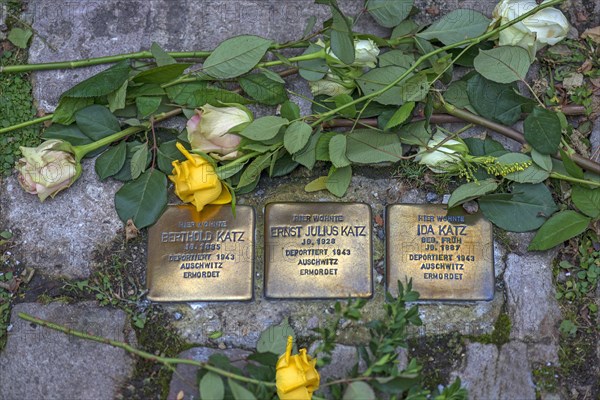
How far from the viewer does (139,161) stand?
189cm

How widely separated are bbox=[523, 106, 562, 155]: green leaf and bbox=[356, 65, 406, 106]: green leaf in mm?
395

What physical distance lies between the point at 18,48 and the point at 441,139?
1.45 m

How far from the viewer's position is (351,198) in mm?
1954

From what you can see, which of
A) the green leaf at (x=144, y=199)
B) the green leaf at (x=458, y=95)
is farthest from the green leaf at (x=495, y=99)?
the green leaf at (x=144, y=199)

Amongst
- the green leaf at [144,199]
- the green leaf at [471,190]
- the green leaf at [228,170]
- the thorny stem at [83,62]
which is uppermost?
the thorny stem at [83,62]

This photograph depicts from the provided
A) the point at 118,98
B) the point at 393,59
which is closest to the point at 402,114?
the point at 393,59

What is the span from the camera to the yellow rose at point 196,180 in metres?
1.78

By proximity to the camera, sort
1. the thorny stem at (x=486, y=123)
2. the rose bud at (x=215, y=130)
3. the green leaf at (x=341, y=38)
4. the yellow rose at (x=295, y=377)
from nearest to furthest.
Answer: the yellow rose at (x=295, y=377) < the green leaf at (x=341, y=38) < the rose bud at (x=215, y=130) < the thorny stem at (x=486, y=123)

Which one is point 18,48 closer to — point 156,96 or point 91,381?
point 156,96

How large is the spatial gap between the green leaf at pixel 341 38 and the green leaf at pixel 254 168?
361mm

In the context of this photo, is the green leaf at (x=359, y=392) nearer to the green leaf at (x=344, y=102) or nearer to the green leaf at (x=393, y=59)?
the green leaf at (x=344, y=102)

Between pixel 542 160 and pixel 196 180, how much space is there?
104cm

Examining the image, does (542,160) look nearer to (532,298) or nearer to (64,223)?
(532,298)

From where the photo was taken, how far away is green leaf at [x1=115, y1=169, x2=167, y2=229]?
191 centimetres
